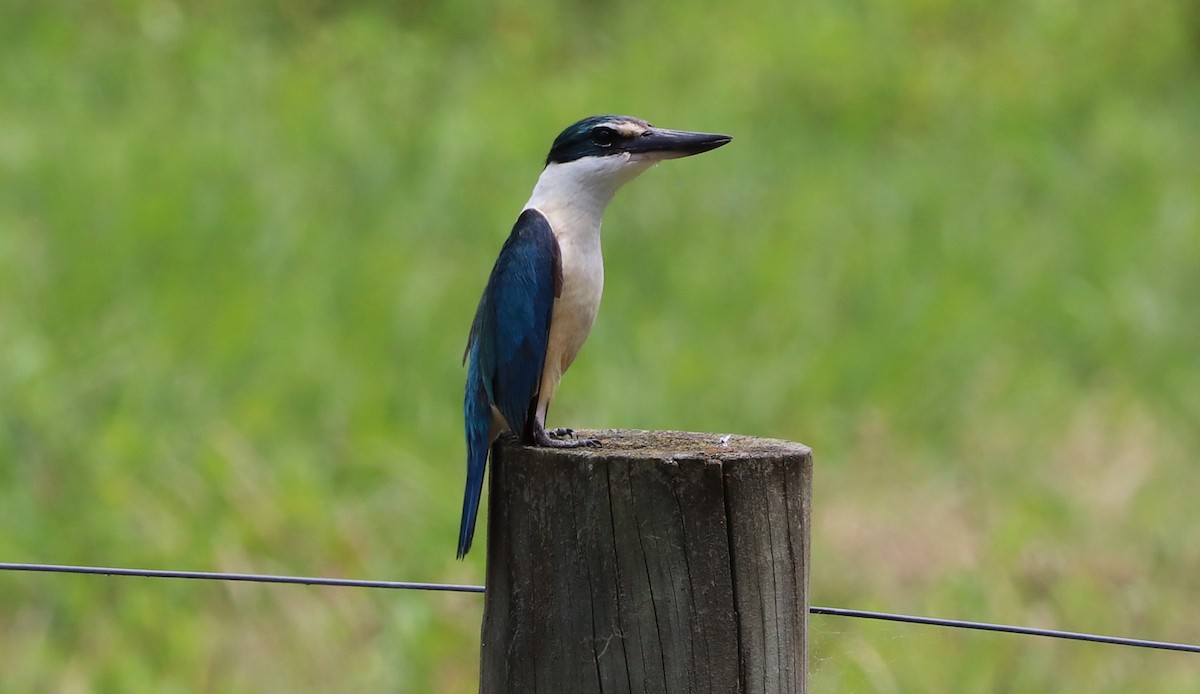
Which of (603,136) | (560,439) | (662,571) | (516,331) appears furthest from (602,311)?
(662,571)

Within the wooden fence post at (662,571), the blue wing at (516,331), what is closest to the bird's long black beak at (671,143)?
the blue wing at (516,331)

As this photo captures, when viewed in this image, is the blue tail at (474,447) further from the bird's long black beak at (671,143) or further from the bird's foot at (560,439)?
the bird's long black beak at (671,143)

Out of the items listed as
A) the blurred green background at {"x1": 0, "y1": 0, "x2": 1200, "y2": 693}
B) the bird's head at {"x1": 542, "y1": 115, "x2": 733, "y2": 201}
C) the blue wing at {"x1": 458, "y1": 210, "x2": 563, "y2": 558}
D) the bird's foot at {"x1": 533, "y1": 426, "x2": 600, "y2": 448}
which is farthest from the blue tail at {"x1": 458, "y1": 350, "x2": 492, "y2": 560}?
the blurred green background at {"x1": 0, "y1": 0, "x2": 1200, "y2": 693}

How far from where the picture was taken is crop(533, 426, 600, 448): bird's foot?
226 cm

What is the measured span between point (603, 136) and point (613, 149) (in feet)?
0.11

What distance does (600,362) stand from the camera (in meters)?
6.34

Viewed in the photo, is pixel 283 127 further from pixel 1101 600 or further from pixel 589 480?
pixel 589 480

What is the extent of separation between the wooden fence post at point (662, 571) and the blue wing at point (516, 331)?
1.51 feet

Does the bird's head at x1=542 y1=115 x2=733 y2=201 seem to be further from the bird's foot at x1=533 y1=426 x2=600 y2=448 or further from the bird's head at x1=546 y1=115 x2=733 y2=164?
the bird's foot at x1=533 y1=426 x2=600 y2=448

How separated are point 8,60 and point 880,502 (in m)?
6.40

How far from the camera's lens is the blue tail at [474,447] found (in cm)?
246

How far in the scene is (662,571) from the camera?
1.99 m

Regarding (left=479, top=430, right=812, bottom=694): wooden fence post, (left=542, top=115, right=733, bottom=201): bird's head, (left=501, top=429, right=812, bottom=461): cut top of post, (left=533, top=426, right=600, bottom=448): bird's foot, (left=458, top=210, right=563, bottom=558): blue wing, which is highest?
(left=542, top=115, right=733, bottom=201): bird's head

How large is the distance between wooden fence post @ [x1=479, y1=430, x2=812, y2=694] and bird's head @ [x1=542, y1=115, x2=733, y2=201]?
2.45 ft
